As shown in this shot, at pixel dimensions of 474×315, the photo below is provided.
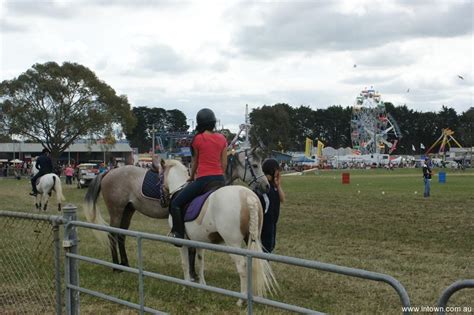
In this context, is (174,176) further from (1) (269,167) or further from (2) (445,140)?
(2) (445,140)

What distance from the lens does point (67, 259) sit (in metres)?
5.01

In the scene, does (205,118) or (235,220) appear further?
(205,118)

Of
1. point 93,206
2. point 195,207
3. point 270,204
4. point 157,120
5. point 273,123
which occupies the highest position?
point 157,120

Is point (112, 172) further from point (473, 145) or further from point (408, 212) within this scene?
point (473, 145)

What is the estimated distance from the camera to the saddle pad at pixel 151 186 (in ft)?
28.1

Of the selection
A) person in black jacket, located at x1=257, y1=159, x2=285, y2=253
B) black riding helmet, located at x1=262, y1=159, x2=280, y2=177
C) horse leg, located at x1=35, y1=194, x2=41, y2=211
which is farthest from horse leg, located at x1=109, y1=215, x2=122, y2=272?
horse leg, located at x1=35, y1=194, x2=41, y2=211

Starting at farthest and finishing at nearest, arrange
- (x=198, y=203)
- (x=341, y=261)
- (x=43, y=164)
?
(x=43, y=164) → (x=341, y=261) → (x=198, y=203)

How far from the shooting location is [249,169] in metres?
8.07

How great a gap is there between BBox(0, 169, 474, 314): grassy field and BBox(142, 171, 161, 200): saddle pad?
3.94ft

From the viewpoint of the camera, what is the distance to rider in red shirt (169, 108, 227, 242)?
6855mm

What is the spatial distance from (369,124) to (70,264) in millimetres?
100199

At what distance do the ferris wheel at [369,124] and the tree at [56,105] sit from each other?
5618cm

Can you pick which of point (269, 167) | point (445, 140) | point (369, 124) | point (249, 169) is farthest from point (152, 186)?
point (445, 140)

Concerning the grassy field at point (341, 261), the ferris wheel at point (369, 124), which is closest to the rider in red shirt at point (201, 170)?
the grassy field at point (341, 261)
